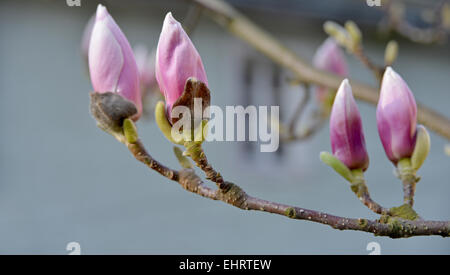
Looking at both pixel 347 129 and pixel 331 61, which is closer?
pixel 347 129

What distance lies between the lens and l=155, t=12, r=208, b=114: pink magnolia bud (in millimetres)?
402

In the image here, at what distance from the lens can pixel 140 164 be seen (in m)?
3.91

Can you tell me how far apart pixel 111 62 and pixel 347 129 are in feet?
0.72

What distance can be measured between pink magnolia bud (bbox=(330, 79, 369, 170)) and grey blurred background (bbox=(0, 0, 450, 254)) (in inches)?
106

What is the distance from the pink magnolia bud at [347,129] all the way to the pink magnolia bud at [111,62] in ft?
0.60

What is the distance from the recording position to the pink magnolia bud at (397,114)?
0.46 m

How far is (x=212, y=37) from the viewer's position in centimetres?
429

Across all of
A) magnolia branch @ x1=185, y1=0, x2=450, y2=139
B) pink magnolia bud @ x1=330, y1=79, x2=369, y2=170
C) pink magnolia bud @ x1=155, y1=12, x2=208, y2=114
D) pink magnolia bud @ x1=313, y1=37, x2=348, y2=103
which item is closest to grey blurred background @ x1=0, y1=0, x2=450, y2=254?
pink magnolia bud @ x1=313, y1=37, x2=348, y2=103

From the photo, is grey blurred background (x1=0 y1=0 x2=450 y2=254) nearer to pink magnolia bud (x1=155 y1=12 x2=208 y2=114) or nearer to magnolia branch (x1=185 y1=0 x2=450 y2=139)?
magnolia branch (x1=185 y1=0 x2=450 y2=139)

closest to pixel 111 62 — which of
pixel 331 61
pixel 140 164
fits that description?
pixel 331 61

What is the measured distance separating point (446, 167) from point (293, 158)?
6.73 feet

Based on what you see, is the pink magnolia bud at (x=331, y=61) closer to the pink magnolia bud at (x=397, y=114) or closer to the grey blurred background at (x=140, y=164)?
the pink magnolia bud at (x=397, y=114)

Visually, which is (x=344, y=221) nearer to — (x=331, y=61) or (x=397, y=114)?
(x=397, y=114)
